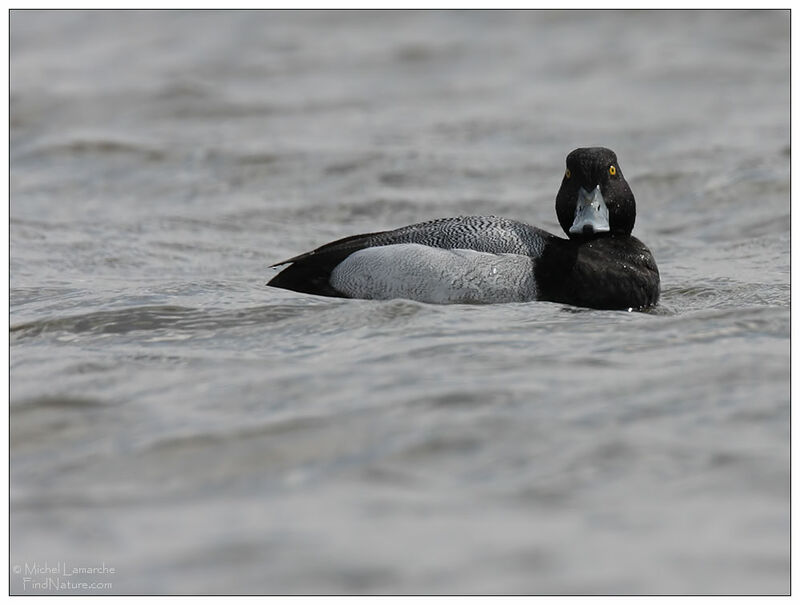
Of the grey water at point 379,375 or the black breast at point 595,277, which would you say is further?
the black breast at point 595,277

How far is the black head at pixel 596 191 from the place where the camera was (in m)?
7.73

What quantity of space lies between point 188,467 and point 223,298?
9.28 ft

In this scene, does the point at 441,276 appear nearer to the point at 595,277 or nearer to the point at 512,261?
the point at 512,261

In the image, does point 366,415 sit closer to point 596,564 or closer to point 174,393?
point 174,393

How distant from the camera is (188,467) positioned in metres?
5.05

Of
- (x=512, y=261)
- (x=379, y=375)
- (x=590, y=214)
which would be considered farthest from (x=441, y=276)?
(x=379, y=375)

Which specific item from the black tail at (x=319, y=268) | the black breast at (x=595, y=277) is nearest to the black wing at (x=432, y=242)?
the black tail at (x=319, y=268)

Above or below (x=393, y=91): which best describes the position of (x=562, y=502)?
below

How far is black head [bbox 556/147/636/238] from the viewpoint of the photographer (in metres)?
7.73

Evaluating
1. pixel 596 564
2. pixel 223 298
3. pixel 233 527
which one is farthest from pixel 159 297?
pixel 596 564

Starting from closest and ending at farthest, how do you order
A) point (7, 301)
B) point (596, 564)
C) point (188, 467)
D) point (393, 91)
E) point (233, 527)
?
point (596, 564), point (233, 527), point (188, 467), point (7, 301), point (393, 91)

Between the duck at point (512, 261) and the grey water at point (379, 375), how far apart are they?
22 cm

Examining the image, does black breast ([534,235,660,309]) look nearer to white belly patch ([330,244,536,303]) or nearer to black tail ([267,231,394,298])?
white belly patch ([330,244,536,303])

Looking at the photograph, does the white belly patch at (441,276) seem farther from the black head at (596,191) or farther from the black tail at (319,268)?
the black head at (596,191)
